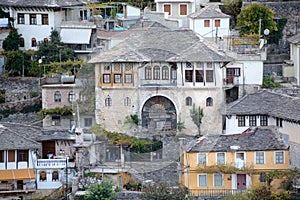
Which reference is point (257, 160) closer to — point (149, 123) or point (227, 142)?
point (227, 142)

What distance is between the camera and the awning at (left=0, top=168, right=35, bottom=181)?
6091 cm

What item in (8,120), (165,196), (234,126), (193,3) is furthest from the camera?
(193,3)

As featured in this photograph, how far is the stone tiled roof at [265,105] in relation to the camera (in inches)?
2439

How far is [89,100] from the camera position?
65.6 metres

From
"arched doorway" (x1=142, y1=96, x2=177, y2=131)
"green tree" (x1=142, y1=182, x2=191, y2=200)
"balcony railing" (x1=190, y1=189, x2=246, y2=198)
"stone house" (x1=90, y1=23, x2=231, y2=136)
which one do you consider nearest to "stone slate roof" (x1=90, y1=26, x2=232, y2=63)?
"stone house" (x1=90, y1=23, x2=231, y2=136)

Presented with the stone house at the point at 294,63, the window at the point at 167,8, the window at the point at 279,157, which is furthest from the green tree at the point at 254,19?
the window at the point at 279,157

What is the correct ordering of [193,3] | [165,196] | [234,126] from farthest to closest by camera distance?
[193,3]
[234,126]
[165,196]

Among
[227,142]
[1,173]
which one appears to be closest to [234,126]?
[227,142]

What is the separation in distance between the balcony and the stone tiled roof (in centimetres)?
362

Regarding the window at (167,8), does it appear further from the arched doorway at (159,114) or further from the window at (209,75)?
the arched doorway at (159,114)

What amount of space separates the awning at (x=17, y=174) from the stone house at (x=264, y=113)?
25.2ft

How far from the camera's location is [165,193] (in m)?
58.4

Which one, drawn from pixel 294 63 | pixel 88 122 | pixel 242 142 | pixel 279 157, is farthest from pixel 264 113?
pixel 294 63

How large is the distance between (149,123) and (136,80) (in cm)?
172
